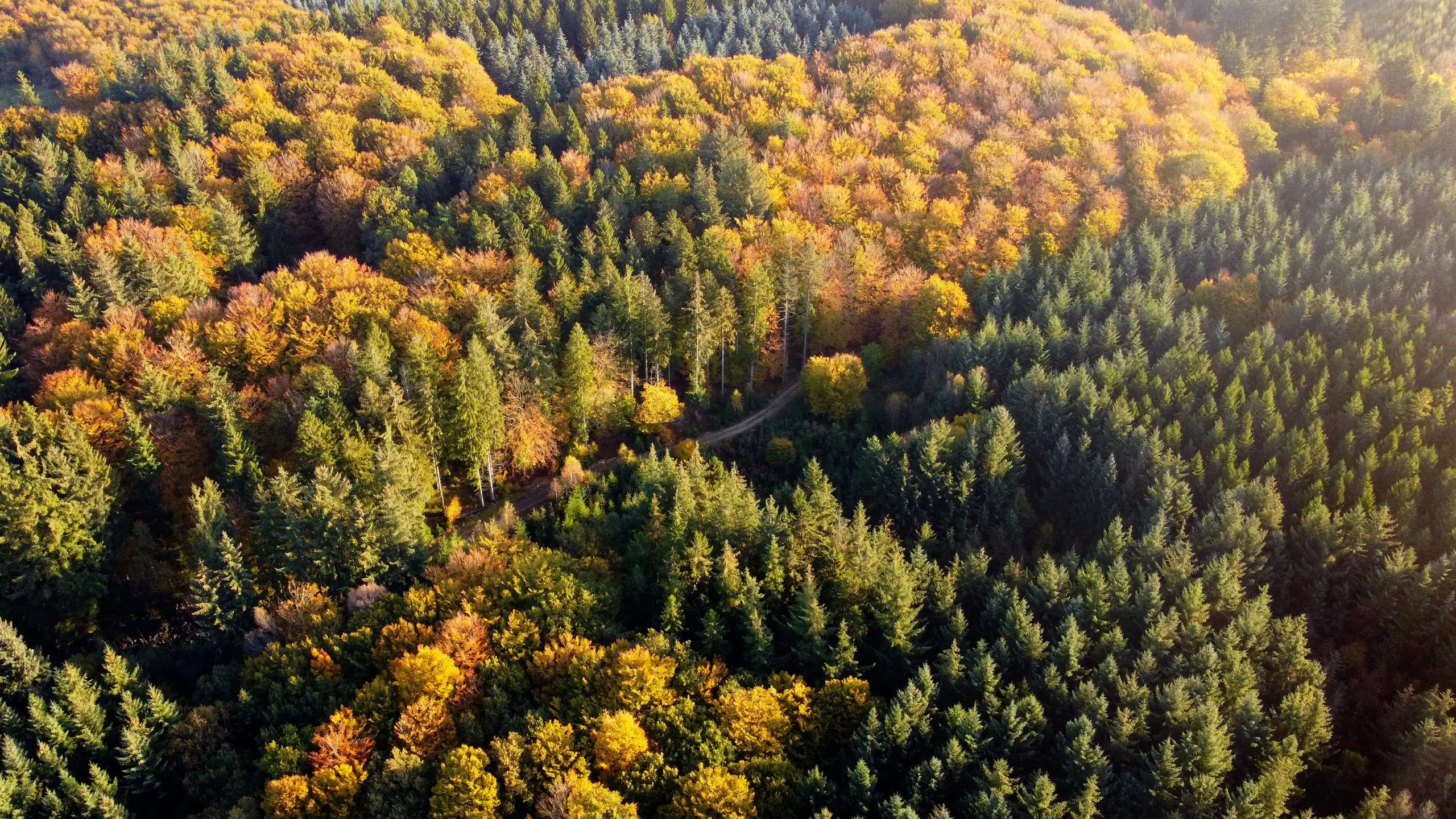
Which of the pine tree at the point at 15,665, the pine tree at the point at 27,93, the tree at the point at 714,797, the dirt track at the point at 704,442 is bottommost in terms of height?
the dirt track at the point at 704,442

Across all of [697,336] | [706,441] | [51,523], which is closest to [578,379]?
[697,336]

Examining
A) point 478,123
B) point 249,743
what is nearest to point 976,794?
point 249,743

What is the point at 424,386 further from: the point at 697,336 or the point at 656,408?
the point at 697,336

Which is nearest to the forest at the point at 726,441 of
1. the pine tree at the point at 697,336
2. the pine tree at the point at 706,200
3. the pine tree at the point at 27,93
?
the pine tree at the point at 697,336

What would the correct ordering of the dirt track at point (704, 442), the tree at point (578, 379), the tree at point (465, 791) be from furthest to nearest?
the dirt track at point (704, 442), the tree at point (578, 379), the tree at point (465, 791)

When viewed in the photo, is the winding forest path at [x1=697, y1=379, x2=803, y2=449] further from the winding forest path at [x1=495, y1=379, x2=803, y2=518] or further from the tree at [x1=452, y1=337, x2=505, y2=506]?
the tree at [x1=452, y1=337, x2=505, y2=506]

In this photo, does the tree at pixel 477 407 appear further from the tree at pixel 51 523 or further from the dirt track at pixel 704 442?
the tree at pixel 51 523

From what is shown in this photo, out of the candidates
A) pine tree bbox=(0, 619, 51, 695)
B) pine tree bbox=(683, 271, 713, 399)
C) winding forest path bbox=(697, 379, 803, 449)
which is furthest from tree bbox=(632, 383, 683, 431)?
pine tree bbox=(0, 619, 51, 695)

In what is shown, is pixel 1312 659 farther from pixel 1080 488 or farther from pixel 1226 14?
pixel 1226 14
